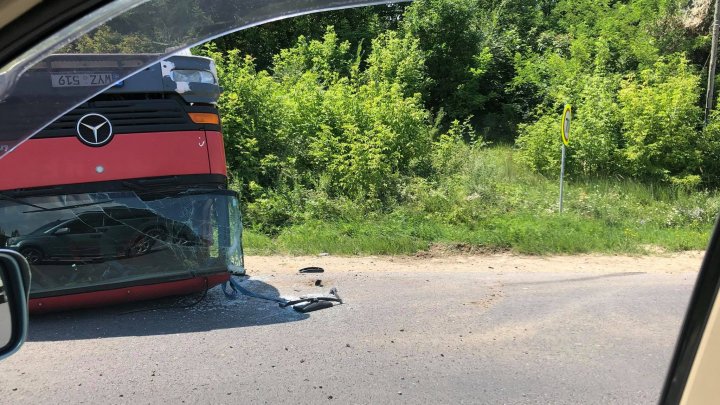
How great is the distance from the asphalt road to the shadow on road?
2 centimetres

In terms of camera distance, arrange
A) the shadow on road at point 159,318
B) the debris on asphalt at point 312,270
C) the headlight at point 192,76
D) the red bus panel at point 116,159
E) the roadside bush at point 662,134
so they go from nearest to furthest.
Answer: the red bus panel at point 116,159
the shadow on road at point 159,318
the headlight at point 192,76
the debris on asphalt at point 312,270
the roadside bush at point 662,134

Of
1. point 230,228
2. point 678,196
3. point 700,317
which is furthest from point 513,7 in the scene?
point 700,317

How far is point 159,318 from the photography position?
19.1 feet

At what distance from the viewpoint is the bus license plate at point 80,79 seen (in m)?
1.40

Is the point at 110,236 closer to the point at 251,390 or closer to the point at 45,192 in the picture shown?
the point at 45,192

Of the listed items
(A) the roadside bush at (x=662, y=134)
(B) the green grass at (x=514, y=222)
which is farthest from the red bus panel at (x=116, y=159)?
(A) the roadside bush at (x=662, y=134)

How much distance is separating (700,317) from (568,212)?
34.6 feet

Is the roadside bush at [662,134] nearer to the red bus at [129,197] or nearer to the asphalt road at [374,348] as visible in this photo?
the asphalt road at [374,348]

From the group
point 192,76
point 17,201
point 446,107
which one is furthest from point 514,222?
point 446,107

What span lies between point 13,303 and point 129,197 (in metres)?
4.12

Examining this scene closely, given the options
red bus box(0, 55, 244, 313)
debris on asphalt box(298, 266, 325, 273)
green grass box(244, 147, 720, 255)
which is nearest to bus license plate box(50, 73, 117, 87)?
red bus box(0, 55, 244, 313)

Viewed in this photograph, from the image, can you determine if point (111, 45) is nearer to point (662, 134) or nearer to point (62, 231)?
point (62, 231)

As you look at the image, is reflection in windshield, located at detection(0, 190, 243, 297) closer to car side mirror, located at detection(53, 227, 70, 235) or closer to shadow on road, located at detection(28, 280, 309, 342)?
car side mirror, located at detection(53, 227, 70, 235)

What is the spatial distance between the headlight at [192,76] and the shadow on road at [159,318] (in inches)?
93.7
